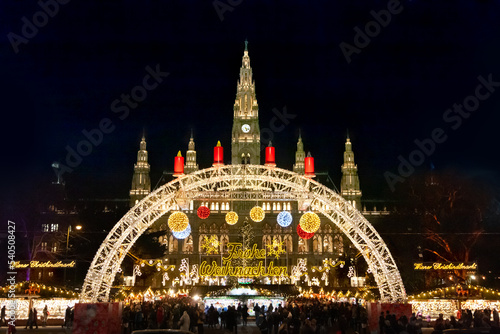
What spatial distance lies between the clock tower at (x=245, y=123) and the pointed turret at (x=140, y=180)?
1521cm

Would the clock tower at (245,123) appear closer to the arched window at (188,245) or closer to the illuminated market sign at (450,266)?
the arched window at (188,245)

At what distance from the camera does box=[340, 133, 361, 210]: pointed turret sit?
97506 millimetres

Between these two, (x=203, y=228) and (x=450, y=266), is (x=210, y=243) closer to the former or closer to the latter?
(x=203, y=228)

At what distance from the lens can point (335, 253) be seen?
94188 millimetres

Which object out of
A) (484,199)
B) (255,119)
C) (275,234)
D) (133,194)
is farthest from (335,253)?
(484,199)

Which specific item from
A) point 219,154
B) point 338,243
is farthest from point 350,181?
point 219,154

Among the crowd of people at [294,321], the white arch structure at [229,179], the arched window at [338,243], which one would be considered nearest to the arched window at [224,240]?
the arched window at [338,243]

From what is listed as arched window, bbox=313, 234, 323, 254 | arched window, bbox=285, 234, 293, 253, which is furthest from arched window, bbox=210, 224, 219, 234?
arched window, bbox=313, 234, 323, 254

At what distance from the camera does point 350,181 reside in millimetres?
97875

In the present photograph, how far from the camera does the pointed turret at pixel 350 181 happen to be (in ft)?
320

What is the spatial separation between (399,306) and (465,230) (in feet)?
60.4

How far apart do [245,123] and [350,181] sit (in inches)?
833

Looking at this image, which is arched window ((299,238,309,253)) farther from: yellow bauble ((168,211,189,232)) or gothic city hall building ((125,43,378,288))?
yellow bauble ((168,211,189,232))

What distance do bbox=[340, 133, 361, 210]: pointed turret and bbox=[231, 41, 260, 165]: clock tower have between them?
15616 millimetres
